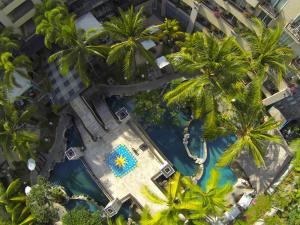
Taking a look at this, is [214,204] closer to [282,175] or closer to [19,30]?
[282,175]

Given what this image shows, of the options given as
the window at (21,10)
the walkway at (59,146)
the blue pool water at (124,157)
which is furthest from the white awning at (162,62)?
the window at (21,10)

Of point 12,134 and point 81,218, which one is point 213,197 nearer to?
point 81,218

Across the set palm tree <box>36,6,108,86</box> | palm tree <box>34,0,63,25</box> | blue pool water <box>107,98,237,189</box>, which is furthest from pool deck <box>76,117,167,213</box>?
palm tree <box>34,0,63,25</box>

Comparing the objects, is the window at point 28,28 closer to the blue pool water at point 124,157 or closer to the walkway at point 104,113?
the walkway at point 104,113

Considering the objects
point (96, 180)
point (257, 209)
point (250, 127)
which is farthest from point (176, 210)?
point (250, 127)

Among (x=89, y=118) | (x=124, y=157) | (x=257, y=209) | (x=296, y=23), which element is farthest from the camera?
(x=89, y=118)

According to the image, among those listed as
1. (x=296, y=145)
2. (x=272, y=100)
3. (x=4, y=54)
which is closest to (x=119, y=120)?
(x=4, y=54)

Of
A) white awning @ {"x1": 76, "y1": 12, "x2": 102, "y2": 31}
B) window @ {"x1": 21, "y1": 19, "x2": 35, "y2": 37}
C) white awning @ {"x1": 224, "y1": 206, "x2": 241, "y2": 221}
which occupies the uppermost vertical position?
window @ {"x1": 21, "y1": 19, "x2": 35, "y2": 37}

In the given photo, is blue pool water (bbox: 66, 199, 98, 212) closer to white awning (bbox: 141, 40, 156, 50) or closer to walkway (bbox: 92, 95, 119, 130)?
walkway (bbox: 92, 95, 119, 130)
